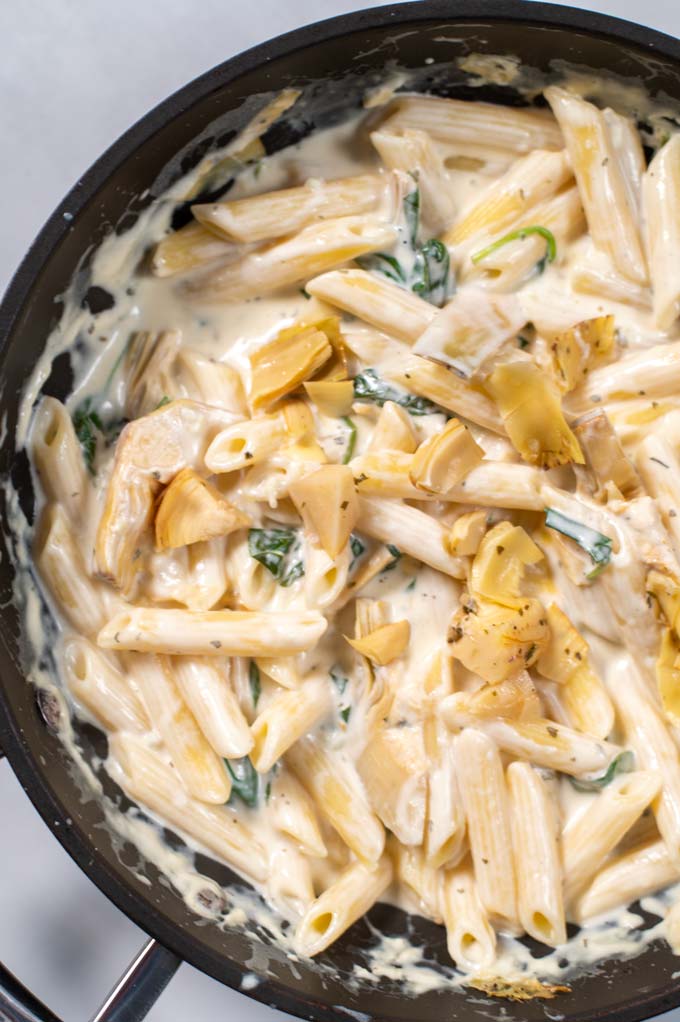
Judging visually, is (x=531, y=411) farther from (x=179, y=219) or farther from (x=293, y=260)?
(x=179, y=219)

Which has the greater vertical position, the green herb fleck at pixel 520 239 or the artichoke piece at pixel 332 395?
the green herb fleck at pixel 520 239

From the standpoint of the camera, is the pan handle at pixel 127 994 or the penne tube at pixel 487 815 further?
the penne tube at pixel 487 815

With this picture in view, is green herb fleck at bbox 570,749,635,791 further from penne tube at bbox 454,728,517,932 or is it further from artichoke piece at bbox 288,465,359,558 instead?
artichoke piece at bbox 288,465,359,558

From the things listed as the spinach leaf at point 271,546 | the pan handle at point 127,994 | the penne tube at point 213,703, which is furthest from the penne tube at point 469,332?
the pan handle at point 127,994

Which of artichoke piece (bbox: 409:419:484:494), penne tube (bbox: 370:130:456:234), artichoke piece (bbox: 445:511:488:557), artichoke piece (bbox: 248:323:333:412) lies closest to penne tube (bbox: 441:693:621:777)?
artichoke piece (bbox: 445:511:488:557)

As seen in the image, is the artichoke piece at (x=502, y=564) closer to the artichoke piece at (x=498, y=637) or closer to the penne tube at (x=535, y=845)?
the artichoke piece at (x=498, y=637)

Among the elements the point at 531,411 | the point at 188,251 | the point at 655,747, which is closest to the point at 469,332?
the point at 531,411
